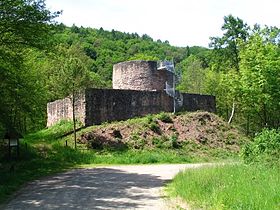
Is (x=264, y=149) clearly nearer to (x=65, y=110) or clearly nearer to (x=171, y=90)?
(x=171, y=90)

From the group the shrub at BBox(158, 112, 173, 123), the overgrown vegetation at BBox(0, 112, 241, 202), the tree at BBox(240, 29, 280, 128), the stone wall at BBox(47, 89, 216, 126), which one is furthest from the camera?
the tree at BBox(240, 29, 280, 128)

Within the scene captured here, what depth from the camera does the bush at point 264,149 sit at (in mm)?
14758

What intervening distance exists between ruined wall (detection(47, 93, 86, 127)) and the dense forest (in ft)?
3.44

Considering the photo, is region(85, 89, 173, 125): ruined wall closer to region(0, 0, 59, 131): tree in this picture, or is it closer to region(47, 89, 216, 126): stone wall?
region(47, 89, 216, 126): stone wall

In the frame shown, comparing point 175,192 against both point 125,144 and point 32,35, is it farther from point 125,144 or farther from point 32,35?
point 125,144

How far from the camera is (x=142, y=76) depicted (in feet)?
118

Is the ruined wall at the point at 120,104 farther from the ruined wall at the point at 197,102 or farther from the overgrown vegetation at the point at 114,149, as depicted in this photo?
the ruined wall at the point at 197,102

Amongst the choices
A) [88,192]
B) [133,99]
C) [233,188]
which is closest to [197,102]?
[133,99]

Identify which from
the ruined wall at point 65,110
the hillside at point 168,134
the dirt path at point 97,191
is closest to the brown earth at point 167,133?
the hillside at point 168,134

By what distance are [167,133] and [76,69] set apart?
7857 mm

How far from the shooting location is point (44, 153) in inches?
1024

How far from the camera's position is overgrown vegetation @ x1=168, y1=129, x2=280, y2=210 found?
9.29 metres

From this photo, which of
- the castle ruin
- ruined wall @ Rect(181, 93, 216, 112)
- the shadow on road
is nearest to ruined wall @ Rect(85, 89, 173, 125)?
the castle ruin

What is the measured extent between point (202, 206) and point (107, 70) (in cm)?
6559
